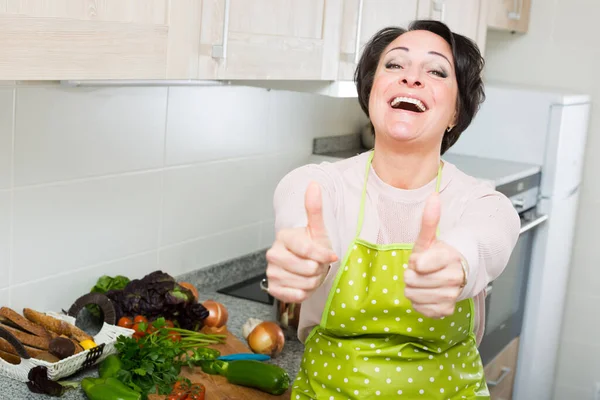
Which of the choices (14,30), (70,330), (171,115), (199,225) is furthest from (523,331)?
(14,30)

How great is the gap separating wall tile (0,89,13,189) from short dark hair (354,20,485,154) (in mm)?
666

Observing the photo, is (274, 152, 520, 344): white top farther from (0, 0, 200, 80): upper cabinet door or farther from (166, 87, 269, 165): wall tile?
(166, 87, 269, 165): wall tile

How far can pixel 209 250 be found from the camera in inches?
89.4

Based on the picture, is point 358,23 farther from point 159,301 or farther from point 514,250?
point 514,250

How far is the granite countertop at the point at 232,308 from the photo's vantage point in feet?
4.83

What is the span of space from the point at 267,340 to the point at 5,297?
530 millimetres

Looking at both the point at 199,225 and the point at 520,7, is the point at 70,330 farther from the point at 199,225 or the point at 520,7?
the point at 520,7

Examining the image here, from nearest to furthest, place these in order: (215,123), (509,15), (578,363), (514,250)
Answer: (215,123)
(514,250)
(509,15)
(578,363)

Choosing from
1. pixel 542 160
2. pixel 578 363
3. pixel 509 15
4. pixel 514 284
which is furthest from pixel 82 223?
pixel 578 363

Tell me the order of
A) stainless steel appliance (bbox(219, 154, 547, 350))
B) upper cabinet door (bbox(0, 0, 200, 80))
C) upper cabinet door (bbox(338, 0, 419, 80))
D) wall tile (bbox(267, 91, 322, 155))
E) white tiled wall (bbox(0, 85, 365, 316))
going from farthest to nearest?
stainless steel appliance (bbox(219, 154, 547, 350)) < wall tile (bbox(267, 91, 322, 155)) < upper cabinet door (bbox(338, 0, 419, 80)) < white tiled wall (bbox(0, 85, 365, 316)) < upper cabinet door (bbox(0, 0, 200, 80))

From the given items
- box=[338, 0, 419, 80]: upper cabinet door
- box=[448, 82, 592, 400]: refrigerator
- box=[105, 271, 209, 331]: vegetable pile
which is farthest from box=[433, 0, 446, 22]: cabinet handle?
A: box=[105, 271, 209, 331]: vegetable pile

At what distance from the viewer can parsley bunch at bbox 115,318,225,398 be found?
149cm

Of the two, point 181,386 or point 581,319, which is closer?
point 181,386

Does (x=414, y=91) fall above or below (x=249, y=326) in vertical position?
above
